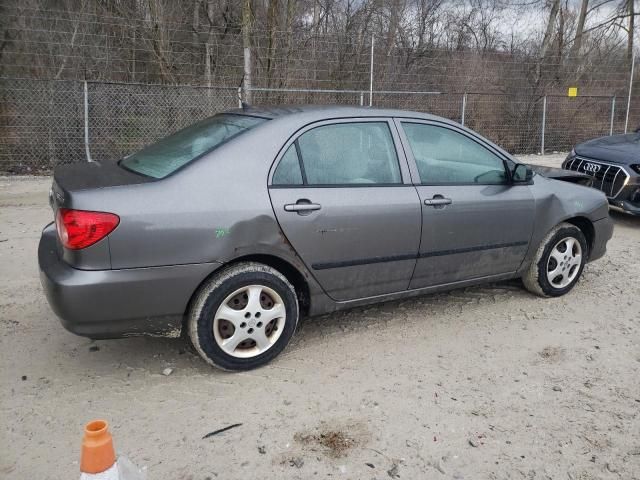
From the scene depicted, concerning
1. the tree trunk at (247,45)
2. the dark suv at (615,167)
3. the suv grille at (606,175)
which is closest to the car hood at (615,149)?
the dark suv at (615,167)

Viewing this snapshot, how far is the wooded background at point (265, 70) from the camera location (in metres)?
9.80

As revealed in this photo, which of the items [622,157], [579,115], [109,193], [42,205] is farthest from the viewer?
[579,115]

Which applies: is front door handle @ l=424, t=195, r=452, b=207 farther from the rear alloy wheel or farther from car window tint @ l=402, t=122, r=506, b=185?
the rear alloy wheel

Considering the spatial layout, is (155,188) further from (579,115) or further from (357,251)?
(579,115)

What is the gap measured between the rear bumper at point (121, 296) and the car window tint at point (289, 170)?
637 mm

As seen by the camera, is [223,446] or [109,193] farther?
[109,193]

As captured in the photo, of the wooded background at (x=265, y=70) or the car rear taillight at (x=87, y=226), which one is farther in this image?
the wooded background at (x=265, y=70)

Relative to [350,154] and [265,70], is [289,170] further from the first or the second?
[265,70]

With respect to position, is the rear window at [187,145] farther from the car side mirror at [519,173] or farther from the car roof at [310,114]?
the car side mirror at [519,173]

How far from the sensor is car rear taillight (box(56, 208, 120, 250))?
9.29ft

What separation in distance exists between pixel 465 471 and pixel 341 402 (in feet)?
2.54

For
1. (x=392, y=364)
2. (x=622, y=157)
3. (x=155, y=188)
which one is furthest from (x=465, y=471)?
(x=622, y=157)

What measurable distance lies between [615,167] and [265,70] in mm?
7083

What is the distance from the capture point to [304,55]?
11.9 metres
